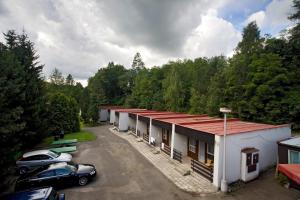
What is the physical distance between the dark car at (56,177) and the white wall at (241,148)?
7620mm

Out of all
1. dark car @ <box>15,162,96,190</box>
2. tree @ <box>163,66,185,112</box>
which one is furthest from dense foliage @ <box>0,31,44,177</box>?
tree @ <box>163,66,185,112</box>

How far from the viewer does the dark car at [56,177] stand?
10188mm

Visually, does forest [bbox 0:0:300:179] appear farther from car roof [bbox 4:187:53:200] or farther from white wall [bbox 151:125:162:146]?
white wall [bbox 151:125:162:146]

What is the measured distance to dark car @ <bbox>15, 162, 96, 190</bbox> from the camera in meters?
10.2

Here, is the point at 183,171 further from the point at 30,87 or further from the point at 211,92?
the point at 211,92

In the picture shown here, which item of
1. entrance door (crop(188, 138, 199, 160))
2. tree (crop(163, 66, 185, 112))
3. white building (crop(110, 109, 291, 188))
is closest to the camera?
white building (crop(110, 109, 291, 188))

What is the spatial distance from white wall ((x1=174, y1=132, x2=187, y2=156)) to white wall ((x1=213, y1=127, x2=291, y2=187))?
527 centimetres

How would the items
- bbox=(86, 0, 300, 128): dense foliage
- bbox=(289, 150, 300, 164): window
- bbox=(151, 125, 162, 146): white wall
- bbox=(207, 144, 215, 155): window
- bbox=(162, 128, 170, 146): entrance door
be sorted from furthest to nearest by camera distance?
bbox=(86, 0, 300, 128): dense foliage
bbox=(151, 125, 162, 146): white wall
bbox=(162, 128, 170, 146): entrance door
bbox=(207, 144, 215, 155): window
bbox=(289, 150, 300, 164): window

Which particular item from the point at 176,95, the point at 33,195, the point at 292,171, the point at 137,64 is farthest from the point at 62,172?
the point at 137,64

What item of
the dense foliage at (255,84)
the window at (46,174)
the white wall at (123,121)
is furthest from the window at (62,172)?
the dense foliage at (255,84)

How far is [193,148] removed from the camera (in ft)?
51.0

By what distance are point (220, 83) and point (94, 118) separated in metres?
24.3

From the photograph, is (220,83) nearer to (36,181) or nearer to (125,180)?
(125,180)

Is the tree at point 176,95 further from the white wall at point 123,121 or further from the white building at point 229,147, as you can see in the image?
the white building at point 229,147
